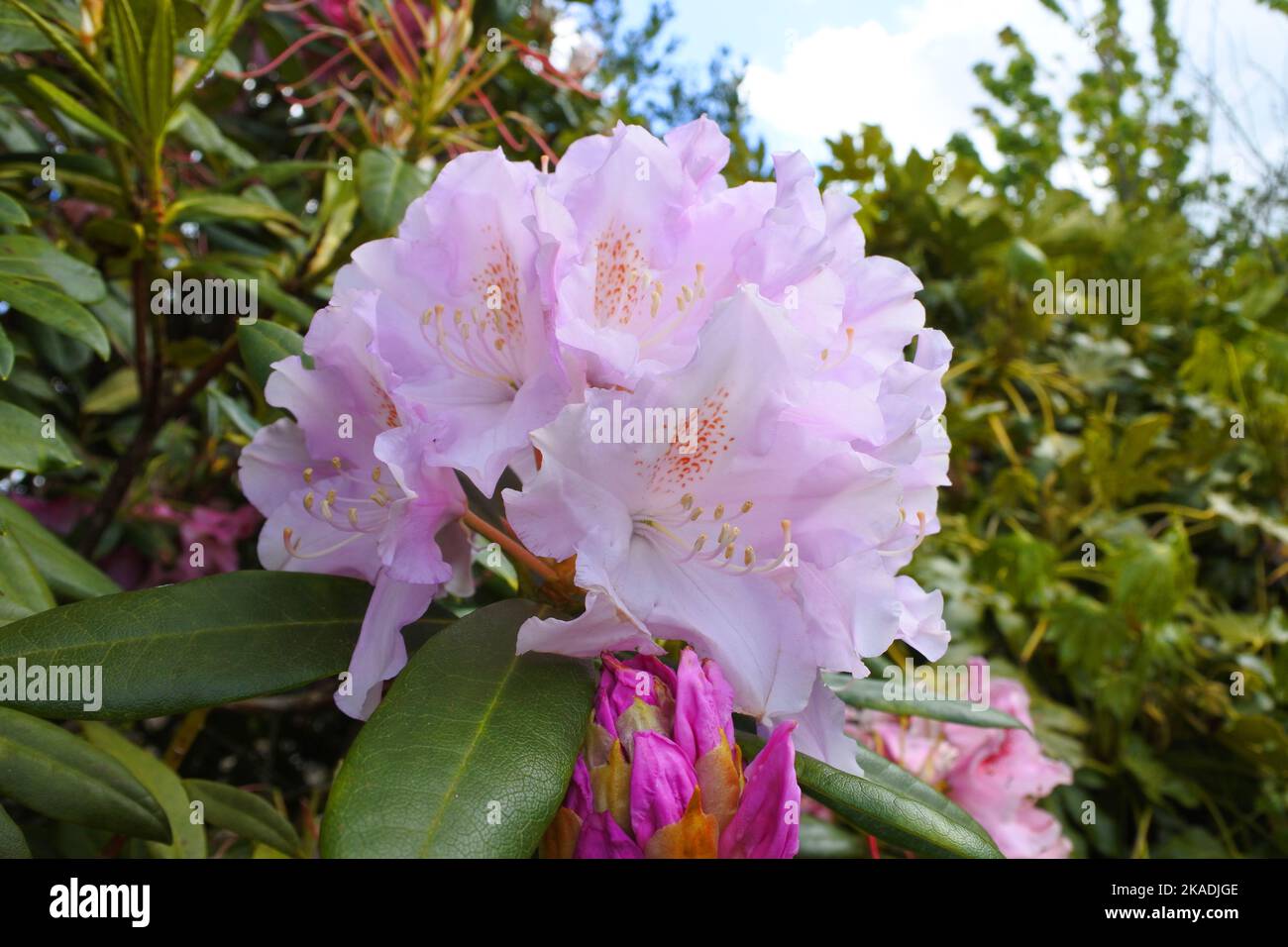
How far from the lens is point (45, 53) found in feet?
4.52

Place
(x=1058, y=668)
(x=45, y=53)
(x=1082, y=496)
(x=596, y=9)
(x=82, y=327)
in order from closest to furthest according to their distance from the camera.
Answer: (x=82, y=327) < (x=45, y=53) < (x=1058, y=668) < (x=1082, y=496) < (x=596, y=9)

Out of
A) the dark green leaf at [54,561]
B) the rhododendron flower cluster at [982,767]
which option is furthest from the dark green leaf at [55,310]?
the rhododendron flower cluster at [982,767]

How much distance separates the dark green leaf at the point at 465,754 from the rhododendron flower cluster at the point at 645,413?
0.11ft

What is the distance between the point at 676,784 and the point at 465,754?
0.38 feet

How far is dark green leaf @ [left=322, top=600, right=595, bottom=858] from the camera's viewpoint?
1.56 feet

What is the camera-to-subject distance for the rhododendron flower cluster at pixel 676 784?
0.54m

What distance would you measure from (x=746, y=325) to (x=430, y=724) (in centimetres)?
28

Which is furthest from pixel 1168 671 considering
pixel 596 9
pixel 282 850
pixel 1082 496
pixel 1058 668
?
pixel 596 9

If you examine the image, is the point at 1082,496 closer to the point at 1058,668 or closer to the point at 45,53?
the point at 1058,668

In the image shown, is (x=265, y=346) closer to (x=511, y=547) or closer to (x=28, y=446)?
(x=28, y=446)

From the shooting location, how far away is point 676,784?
548 millimetres

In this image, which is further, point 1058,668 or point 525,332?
point 1058,668

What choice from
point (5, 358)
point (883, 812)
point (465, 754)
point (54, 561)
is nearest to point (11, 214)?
point (5, 358)

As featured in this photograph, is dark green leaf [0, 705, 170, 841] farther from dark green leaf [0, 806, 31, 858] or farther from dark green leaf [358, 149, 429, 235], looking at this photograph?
dark green leaf [358, 149, 429, 235]
